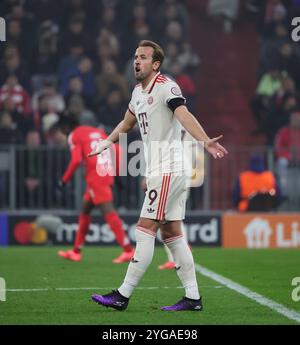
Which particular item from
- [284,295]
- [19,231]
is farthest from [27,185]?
[284,295]

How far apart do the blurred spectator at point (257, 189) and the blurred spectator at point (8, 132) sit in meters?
4.03

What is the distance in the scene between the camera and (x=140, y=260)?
8.84 metres

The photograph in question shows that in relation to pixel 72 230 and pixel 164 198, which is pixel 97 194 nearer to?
pixel 72 230

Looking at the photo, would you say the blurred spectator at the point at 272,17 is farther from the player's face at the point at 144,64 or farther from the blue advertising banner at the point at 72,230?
the player's face at the point at 144,64

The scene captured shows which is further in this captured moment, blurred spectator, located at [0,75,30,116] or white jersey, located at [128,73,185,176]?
blurred spectator, located at [0,75,30,116]

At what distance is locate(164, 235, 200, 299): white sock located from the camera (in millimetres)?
8930

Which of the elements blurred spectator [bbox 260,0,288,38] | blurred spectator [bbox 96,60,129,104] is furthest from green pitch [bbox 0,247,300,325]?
blurred spectator [bbox 260,0,288,38]

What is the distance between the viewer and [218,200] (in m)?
18.9

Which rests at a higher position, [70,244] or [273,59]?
[273,59]

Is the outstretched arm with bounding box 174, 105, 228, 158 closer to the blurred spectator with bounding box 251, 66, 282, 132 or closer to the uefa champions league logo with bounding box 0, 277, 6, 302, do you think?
the uefa champions league logo with bounding box 0, 277, 6, 302

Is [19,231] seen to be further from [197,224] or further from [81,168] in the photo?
[197,224]

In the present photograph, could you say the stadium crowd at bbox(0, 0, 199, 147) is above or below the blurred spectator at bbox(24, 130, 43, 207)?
above

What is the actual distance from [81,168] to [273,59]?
16.5ft

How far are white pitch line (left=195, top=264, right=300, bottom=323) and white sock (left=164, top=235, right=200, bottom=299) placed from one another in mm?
730
